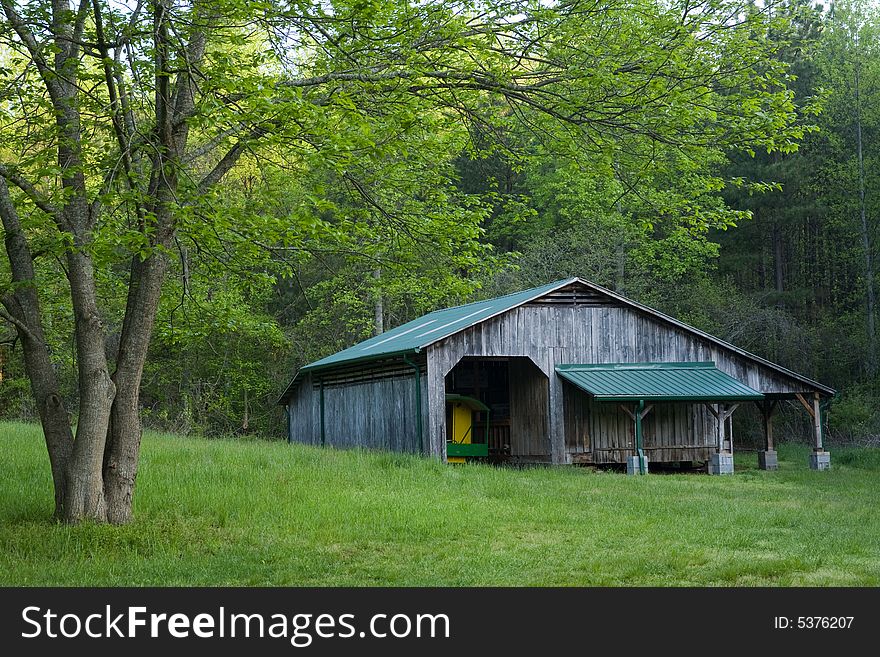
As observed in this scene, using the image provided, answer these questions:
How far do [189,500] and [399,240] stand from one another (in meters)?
4.84

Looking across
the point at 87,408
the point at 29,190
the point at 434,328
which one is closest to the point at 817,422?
the point at 434,328

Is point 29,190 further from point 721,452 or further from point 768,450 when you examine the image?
point 768,450

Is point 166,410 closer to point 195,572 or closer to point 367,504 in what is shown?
point 367,504

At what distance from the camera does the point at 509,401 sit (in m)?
26.5

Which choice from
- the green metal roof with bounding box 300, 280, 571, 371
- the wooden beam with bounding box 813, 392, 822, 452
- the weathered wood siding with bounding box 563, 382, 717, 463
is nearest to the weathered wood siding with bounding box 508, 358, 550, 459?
the weathered wood siding with bounding box 563, 382, 717, 463

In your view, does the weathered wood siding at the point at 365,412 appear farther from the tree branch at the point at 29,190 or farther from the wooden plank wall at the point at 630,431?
the tree branch at the point at 29,190

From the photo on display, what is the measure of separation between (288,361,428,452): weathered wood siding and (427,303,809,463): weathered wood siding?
1.23 m

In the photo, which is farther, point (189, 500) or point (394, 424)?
point (394, 424)

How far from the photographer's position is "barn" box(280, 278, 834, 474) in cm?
2244

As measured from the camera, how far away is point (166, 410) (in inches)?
1451

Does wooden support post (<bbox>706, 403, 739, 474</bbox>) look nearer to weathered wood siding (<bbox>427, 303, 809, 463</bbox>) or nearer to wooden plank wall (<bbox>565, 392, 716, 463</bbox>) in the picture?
wooden plank wall (<bbox>565, 392, 716, 463</bbox>)
